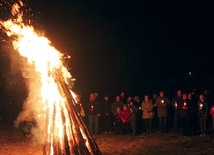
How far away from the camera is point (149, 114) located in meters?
14.1

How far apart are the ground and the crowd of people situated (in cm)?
50

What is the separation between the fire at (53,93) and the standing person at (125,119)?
6.54 metres

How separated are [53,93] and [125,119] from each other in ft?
24.4

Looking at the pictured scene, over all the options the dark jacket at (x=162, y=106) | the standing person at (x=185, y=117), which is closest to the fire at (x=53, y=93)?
the standing person at (x=185, y=117)

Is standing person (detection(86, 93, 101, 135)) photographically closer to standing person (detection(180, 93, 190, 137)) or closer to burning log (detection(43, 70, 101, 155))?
standing person (detection(180, 93, 190, 137))

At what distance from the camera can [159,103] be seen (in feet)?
46.0

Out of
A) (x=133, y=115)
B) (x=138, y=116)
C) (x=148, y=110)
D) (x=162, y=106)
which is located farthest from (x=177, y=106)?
(x=138, y=116)

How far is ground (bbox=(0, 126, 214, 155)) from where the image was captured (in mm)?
10594

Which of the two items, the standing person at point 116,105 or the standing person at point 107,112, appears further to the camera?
the standing person at point 107,112

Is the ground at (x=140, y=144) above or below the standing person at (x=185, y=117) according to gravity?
below

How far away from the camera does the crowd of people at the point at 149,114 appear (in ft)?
43.1

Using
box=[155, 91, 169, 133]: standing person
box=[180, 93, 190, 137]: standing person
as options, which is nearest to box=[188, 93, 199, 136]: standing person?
box=[180, 93, 190, 137]: standing person

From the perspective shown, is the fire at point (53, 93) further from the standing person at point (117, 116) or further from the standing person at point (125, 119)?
the standing person at point (117, 116)

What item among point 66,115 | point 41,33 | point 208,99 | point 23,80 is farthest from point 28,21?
point 23,80
